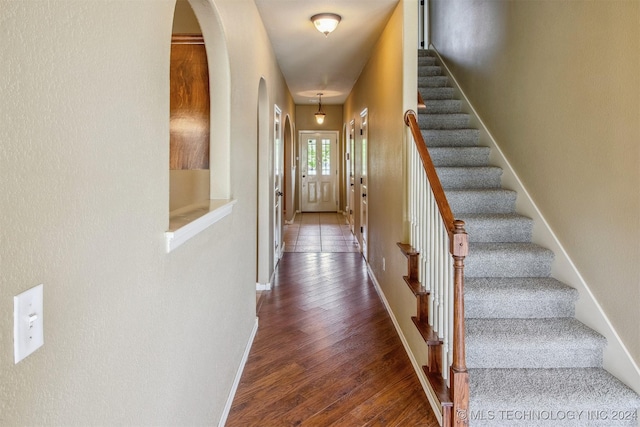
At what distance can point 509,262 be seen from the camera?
→ 8.66 feet

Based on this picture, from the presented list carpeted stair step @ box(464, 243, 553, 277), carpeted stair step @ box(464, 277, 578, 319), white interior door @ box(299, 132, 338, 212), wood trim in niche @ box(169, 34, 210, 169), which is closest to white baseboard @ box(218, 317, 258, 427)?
wood trim in niche @ box(169, 34, 210, 169)

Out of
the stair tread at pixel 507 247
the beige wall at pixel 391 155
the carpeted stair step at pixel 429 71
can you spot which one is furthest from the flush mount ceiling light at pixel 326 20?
the stair tread at pixel 507 247

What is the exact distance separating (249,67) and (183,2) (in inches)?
22.3

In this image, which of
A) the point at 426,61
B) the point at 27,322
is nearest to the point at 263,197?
the point at 426,61

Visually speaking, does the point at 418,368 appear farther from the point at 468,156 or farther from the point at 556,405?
the point at 468,156

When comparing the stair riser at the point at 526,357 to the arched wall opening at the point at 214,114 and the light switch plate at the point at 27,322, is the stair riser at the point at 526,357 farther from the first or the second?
the light switch plate at the point at 27,322

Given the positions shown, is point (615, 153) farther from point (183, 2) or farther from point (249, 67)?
point (183, 2)

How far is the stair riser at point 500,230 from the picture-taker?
287cm

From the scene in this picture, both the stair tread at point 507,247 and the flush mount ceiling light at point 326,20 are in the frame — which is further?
the flush mount ceiling light at point 326,20

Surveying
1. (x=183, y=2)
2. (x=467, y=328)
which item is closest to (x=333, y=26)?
(x=183, y=2)

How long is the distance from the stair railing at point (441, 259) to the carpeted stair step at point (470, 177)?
711 millimetres

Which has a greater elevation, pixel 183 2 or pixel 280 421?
pixel 183 2

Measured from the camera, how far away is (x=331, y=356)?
2.71 m

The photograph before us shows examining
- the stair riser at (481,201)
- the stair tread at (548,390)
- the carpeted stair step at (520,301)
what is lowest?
the stair tread at (548,390)
